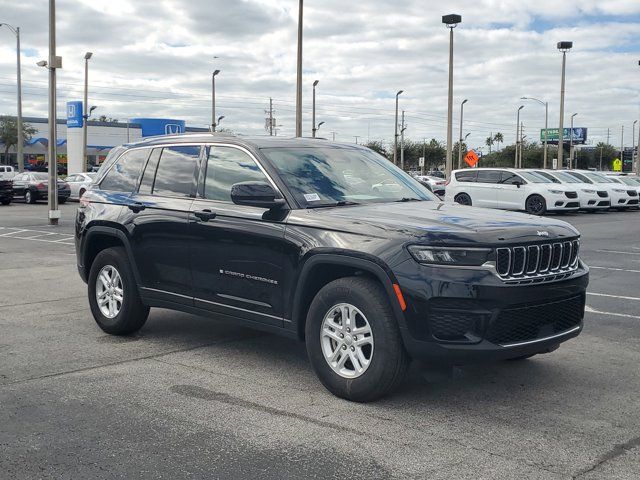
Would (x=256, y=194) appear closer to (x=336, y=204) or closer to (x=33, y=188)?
(x=336, y=204)

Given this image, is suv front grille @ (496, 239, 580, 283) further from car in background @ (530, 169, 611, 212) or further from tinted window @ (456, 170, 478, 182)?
car in background @ (530, 169, 611, 212)

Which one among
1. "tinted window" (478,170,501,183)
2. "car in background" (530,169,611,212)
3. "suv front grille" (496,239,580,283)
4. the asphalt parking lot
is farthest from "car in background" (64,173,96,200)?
"suv front grille" (496,239,580,283)

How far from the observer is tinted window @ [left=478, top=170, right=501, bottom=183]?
26641mm

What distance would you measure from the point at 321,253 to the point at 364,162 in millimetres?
1489

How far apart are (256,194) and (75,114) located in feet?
175

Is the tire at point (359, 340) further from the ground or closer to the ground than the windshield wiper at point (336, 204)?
closer to the ground

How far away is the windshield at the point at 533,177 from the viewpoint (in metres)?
26.5

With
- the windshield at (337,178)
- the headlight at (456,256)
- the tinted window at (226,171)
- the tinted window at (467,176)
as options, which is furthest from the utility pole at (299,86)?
the headlight at (456,256)

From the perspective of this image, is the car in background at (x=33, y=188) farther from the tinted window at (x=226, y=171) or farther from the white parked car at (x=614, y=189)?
the tinted window at (x=226, y=171)

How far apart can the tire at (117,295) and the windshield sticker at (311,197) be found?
6.85ft

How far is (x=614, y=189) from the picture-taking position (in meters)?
29.9

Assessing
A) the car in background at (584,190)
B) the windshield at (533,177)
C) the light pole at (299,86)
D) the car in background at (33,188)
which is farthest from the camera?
the car in background at (33,188)

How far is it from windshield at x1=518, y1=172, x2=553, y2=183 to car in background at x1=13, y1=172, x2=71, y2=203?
61.8 ft

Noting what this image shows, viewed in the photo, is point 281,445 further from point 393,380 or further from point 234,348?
point 234,348
